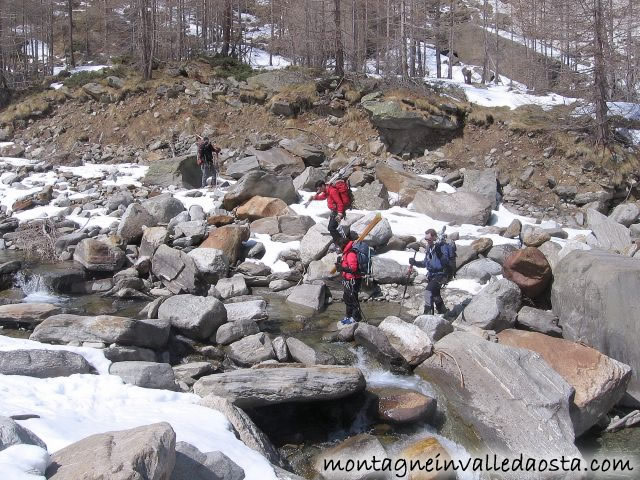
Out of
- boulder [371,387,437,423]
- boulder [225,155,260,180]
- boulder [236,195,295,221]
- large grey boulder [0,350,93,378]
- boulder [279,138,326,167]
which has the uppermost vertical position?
boulder [279,138,326,167]

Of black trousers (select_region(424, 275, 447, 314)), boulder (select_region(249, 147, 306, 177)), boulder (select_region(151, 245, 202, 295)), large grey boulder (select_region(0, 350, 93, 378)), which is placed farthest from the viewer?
boulder (select_region(249, 147, 306, 177))

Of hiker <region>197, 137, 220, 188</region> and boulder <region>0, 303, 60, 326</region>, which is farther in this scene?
hiker <region>197, 137, 220, 188</region>

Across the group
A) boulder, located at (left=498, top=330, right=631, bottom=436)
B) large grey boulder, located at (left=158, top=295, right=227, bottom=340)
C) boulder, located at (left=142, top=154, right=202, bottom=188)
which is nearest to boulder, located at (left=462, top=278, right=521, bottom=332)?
boulder, located at (left=498, top=330, right=631, bottom=436)

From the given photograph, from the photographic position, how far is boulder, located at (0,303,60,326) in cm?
964

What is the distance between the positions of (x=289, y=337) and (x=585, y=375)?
4.77 m

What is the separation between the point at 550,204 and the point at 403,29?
1149 cm

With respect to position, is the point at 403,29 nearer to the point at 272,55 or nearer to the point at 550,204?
the point at 550,204

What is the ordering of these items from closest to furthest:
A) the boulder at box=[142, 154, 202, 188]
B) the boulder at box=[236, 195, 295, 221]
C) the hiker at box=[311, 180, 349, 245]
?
the hiker at box=[311, 180, 349, 245], the boulder at box=[236, 195, 295, 221], the boulder at box=[142, 154, 202, 188]

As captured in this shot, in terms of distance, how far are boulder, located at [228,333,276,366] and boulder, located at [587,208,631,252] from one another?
9.22 meters

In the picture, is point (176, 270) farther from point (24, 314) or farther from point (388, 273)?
point (388, 273)

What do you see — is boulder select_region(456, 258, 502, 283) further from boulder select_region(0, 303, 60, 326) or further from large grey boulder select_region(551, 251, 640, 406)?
boulder select_region(0, 303, 60, 326)

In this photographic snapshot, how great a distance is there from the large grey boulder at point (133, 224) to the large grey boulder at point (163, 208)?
45cm

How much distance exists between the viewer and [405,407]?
7.69 metres

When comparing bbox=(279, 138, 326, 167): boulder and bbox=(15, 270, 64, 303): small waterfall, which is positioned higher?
bbox=(279, 138, 326, 167): boulder
